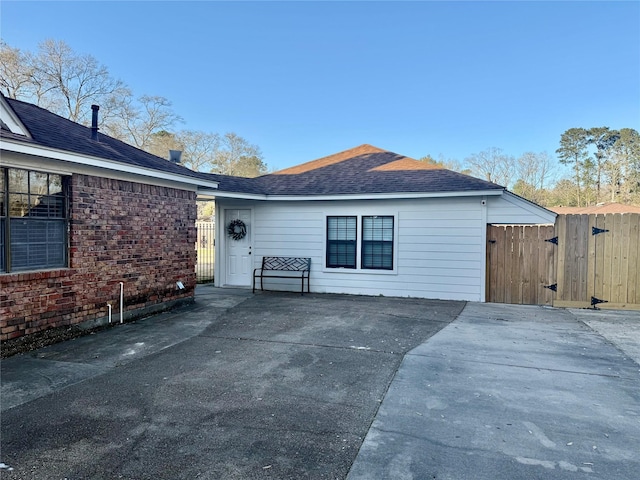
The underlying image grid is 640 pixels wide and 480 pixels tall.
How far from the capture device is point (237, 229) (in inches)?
424

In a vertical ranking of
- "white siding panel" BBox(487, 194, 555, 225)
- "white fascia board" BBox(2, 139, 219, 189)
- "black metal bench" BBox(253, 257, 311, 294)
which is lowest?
"black metal bench" BBox(253, 257, 311, 294)

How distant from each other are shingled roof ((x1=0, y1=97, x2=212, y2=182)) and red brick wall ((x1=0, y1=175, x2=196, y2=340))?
442 millimetres

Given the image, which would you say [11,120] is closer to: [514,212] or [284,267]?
[284,267]

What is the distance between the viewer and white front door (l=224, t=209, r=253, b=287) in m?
10.7

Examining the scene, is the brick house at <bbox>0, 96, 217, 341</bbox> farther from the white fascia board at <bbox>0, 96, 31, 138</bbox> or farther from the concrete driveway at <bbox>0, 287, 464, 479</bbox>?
the concrete driveway at <bbox>0, 287, 464, 479</bbox>

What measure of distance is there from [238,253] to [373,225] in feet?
13.1

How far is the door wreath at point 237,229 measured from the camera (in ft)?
35.1

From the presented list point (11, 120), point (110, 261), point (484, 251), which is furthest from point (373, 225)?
point (11, 120)

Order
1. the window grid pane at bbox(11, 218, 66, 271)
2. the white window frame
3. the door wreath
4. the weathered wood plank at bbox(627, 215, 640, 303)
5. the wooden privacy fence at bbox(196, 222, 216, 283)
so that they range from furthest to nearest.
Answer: the wooden privacy fence at bbox(196, 222, 216, 283) < the door wreath < the white window frame < the weathered wood plank at bbox(627, 215, 640, 303) < the window grid pane at bbox(11, 218, 66, 271)

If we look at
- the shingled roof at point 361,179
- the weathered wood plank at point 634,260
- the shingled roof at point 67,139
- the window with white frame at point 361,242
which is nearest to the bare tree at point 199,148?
the shingled roof at point 361,179

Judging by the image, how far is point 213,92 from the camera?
2623cm

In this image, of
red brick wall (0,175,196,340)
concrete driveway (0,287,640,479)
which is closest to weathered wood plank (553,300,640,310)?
concrete driveway (0,287,640,479)

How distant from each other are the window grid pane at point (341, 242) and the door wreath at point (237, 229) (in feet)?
8.23

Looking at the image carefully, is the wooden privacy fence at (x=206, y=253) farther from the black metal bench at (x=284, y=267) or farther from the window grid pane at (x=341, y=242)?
the window grid pane at (x=341, y=242)
